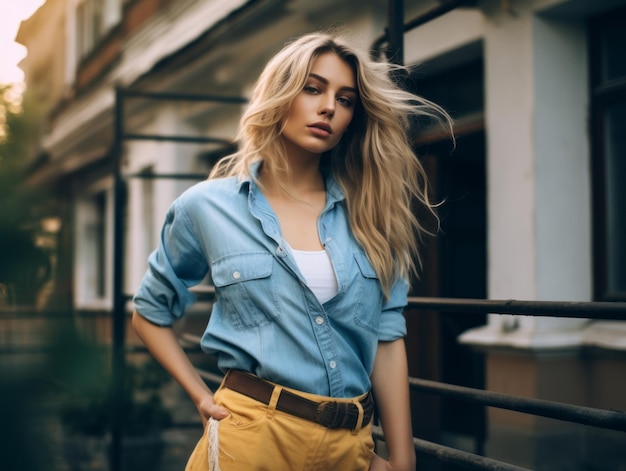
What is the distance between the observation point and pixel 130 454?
5395 millimetres

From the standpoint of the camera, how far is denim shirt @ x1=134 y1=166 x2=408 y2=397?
5.43 ft

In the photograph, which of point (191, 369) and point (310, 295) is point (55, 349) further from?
point (191, 369)

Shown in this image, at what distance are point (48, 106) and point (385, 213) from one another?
122 cm

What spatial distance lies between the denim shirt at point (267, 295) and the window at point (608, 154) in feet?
8.94

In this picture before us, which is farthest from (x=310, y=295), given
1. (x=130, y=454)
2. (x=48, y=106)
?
(x=130, y=454)

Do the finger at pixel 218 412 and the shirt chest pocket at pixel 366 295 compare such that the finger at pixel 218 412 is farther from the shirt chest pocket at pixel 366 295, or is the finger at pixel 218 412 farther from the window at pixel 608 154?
the window at pixel 608 154

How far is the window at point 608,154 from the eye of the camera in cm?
416

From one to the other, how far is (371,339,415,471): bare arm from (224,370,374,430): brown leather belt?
7.5 inches

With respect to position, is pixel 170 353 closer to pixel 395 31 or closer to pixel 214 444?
pixel 214 444

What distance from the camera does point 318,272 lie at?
1715mm

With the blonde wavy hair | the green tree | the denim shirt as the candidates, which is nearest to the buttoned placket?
the denim shirt

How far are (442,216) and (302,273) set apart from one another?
341 cm

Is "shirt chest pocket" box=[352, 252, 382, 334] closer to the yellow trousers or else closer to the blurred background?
the yellow trousers

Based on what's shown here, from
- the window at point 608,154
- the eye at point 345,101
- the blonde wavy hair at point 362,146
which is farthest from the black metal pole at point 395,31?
the window at point 608,154
